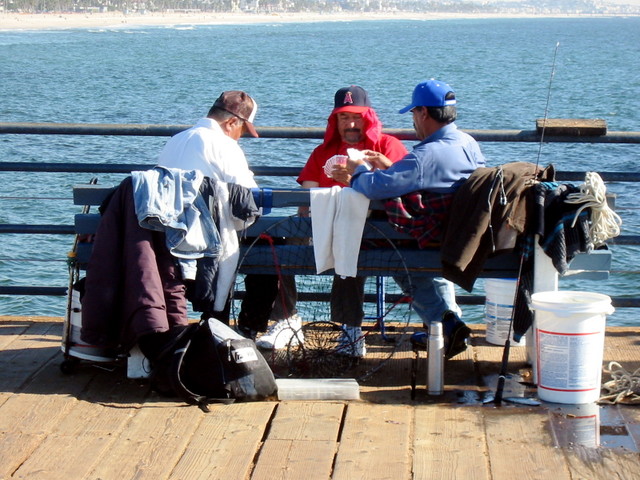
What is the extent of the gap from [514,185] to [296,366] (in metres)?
1.31

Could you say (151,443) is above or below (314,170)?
below

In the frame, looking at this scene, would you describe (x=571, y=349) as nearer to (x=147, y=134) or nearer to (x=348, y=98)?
(x=348, y=98)

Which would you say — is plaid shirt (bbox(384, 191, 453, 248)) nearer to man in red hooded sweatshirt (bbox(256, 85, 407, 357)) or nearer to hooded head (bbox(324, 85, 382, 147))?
man in red hooded sweatshirt (bbox(256, 85, 407, 357))

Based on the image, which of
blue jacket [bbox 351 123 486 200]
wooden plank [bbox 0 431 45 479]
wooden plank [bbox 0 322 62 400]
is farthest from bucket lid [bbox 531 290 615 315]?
wooden plank [bbox 0 322 62 400]

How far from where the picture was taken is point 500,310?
4871mm

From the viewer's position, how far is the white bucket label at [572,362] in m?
3.94

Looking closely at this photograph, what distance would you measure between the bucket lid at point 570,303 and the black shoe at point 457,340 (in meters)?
0.37

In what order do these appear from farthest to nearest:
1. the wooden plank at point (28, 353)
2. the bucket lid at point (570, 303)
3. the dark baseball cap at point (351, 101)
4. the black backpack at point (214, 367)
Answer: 1. the dark baseball cap at point (351, 101)
2. the wooden plank at point (28, 353)
3. the black backpack at point (214, 367)
4. the bucket lid at point (570, 303)

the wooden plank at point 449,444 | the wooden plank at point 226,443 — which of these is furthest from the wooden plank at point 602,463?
the wooden plank at point 226,443

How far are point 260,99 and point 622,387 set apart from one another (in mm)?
28755

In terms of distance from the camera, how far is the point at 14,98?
109 ft

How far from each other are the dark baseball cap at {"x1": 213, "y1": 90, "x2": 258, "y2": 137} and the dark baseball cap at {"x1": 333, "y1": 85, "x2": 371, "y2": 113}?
478 millimetres

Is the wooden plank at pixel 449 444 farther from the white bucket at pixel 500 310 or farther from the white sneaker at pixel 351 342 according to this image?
the white bucket at pixel 500 310

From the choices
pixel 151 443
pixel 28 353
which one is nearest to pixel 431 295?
pixel 151 443
